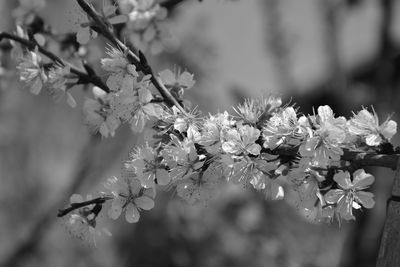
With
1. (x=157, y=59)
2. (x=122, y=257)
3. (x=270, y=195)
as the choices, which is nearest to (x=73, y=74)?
(x=270, y=195)

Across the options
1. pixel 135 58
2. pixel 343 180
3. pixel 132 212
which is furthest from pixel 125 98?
pixel 343 180

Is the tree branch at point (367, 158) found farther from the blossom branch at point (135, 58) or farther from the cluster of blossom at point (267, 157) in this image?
the blossom branch at point (135, 58)

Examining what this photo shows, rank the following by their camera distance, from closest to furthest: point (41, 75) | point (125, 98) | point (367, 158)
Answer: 1. point (367, 158)
2. point (125, 98)
3. point (41, 75)

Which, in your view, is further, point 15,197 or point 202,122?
point 15,197

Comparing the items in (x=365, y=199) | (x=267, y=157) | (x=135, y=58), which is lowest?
(x=365, y=199)

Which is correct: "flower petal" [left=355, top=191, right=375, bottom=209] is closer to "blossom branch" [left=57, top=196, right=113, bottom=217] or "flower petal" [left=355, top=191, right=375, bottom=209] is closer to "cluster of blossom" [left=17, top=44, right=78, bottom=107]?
"blossom branch" [left=57, top=196, right=113, bottom=217]

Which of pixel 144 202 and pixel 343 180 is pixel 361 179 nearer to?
pixel 343 180

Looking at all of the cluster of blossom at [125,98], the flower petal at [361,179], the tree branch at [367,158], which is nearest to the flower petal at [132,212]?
the cluster of blossom at [125,98]

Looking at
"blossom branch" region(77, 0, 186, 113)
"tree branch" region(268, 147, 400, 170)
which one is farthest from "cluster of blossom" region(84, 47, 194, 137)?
"tree branch" region(268, 147, 400, 170)

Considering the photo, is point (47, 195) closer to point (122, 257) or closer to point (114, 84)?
point (122, 257)
